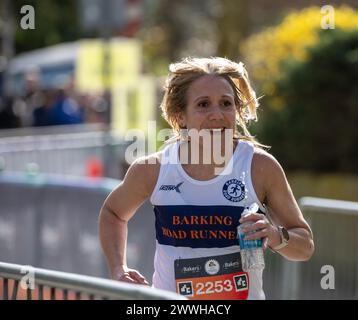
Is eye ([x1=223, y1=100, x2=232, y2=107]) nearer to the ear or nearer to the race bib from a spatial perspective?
the ear

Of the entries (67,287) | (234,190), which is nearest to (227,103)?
(234,190)

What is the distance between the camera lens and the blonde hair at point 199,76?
12.6ft

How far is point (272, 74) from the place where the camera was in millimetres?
11977

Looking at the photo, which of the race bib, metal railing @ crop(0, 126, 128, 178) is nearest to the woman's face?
the race bib

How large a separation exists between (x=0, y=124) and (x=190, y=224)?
12.6 m

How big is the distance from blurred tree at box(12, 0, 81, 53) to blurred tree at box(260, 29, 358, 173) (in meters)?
25.8

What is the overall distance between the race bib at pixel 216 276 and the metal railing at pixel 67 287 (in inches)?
12.4

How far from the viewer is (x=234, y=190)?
3.71 meters

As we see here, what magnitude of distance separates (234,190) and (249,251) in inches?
12.1

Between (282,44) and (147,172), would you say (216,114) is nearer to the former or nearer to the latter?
(147,172)

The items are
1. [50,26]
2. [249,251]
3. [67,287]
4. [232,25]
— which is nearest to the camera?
[67,287]

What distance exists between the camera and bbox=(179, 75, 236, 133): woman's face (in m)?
3.73
